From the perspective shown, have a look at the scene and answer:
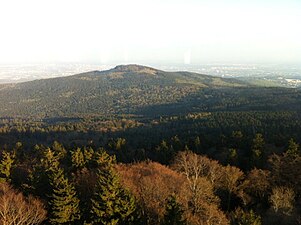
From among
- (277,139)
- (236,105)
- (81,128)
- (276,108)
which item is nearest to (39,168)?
(277,139)

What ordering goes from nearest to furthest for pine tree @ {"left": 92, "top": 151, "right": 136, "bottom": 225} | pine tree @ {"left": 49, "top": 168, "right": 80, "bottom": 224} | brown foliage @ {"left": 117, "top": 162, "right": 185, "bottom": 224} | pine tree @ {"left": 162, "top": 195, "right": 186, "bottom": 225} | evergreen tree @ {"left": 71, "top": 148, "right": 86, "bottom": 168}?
pine tree @ {"left": 162, "top": 195, "right": 186, "bottom": 225} → pine tree @ {"left": 92, "top": 151, "right": 136, "bottom": 225} → pine tree @ {"left": 49, "top": 168, "right": 80, "bottom": 224} → brown foliage @ {"left": 117, "top": 162, "right": 185, "bottom": 224} → evergreen tree @ {"left": 71, "top": 148, "right": 86, "bottom": 168}

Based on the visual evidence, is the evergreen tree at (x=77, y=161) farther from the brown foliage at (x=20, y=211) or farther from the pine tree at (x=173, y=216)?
the pine tree at (x=173, y=216)

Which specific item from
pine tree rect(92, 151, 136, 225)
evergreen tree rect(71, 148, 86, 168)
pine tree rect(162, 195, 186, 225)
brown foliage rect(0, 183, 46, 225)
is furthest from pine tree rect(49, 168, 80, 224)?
evergreen tree rect(71, 148, 86, 168)

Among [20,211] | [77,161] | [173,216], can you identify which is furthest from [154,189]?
[77,161]

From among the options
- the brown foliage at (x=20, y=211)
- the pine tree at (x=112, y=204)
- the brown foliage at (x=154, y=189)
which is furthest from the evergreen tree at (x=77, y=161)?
the pine tree at (x=112, y=204)

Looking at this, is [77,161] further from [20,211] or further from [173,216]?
[173,216]

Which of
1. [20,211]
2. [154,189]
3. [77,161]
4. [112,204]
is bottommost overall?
[77,161]

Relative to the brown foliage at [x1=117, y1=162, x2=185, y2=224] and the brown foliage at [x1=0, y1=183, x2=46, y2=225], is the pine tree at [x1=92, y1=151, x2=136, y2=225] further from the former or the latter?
the brown foliage at [x1=0, y1=183, x2=46, y2=225]

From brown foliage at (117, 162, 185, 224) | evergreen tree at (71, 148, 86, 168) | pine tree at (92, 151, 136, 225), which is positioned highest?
pine tree at (92, 151, 136, 225)
